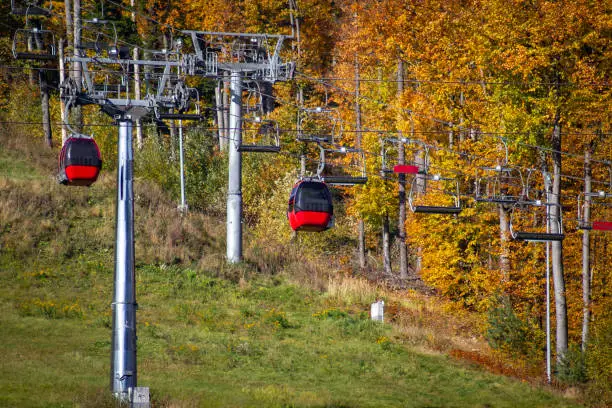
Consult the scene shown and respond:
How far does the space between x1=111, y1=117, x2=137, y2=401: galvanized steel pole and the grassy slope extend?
2.27ft

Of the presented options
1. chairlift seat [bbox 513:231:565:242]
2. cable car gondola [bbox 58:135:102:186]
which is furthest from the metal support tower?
chairlift seat [bbox 513:231:565:242]

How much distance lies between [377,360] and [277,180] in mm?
24297

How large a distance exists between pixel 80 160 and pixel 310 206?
17.6 ft

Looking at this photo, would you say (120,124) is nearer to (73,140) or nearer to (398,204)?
(73,140)

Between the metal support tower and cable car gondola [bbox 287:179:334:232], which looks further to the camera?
the metal support tower

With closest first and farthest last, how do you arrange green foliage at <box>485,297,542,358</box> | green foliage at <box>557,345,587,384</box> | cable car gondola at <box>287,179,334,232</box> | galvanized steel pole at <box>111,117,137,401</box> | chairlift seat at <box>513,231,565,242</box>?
galvanized steel pole at <box>111,117,137,401</box> < chairlift seat at <box>513,231,565,242</box> < cable car gondola at <box>287,179,334,232</box> < green foliage at <box>557,345,587,384</box> < green foliage at <box>485,297,542,358</box>

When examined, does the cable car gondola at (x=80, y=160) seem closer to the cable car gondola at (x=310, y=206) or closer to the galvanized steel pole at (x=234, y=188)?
the cable car gondola at (x=310, y=206)

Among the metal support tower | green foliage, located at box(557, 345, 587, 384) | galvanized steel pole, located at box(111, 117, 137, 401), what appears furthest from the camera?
green foliage, located at box(557, 345, 587, 384)

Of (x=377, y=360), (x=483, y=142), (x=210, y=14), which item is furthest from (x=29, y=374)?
(x=210, y=14)

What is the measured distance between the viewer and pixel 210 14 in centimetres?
5691

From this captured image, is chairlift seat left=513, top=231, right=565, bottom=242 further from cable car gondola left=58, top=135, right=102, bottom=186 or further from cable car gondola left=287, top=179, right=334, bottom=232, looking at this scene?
cable car gondola left=58, top=135, right=102, bottom=186

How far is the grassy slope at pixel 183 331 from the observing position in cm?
2337

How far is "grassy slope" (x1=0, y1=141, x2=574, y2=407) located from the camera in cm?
2337

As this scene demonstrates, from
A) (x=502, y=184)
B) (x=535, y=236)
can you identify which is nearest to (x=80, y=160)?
(x=535, y=236)
